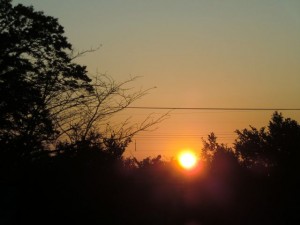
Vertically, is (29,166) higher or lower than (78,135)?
lower

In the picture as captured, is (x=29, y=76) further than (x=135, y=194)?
Yes

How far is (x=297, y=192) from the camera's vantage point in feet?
39.3

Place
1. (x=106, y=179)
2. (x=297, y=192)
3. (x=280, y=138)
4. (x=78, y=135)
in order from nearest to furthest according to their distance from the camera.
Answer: (x=106, y=179)
(x=78, y=135)
(x=297, y=192)
(x=280, y=138)

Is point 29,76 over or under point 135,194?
over

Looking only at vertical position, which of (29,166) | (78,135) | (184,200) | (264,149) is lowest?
(184,200)

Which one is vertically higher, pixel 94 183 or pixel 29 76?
pixel 29 76

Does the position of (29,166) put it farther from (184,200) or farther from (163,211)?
(184,200)

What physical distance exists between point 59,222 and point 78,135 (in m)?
2.07

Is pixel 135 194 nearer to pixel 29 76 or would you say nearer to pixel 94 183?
pixel 94 183

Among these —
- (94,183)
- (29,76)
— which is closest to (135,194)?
(94,183)

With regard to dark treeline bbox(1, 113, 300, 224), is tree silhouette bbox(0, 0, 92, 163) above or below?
above

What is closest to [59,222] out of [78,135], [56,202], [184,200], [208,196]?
[56,202]

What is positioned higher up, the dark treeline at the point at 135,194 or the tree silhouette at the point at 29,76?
the tree silhouette at the point at 29,76

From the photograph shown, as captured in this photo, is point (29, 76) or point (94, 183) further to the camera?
point (29, 76)
